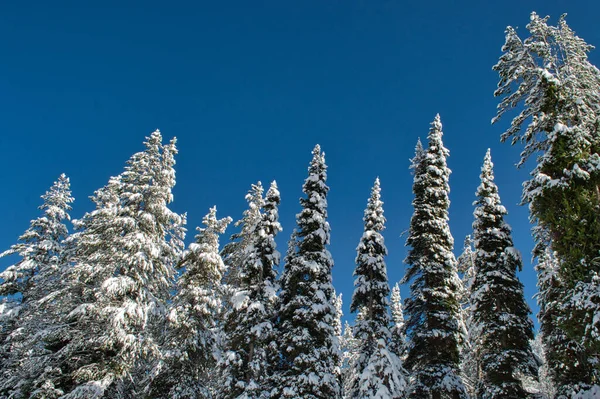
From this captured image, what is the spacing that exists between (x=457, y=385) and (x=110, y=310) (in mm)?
16383

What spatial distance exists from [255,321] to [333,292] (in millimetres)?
4908

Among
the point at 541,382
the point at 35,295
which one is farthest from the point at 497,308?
the point at 541,382

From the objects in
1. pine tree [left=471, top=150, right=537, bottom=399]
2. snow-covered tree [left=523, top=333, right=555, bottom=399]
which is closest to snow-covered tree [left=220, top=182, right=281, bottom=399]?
pine tree [left=471, top=150, right=537, bottom=399]

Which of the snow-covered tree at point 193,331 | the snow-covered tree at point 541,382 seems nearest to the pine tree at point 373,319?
the snow-covered tree at point 541,382

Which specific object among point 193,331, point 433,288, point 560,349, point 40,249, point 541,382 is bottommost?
point 560,349

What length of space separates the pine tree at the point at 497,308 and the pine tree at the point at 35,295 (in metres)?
20.6

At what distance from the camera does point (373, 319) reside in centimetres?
2183

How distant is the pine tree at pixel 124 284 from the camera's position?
17078 mm

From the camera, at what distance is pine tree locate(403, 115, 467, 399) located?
58.4 ft

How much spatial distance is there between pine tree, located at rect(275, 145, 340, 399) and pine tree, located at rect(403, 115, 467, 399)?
4.26m

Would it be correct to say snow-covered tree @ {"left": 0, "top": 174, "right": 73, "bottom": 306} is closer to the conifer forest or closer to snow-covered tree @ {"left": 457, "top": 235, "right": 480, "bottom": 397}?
the conifer forest

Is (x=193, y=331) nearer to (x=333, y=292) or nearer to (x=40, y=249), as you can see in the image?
(x=333, y=292)

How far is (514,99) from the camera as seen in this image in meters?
16.3

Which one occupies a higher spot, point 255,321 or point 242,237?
point 242,237
